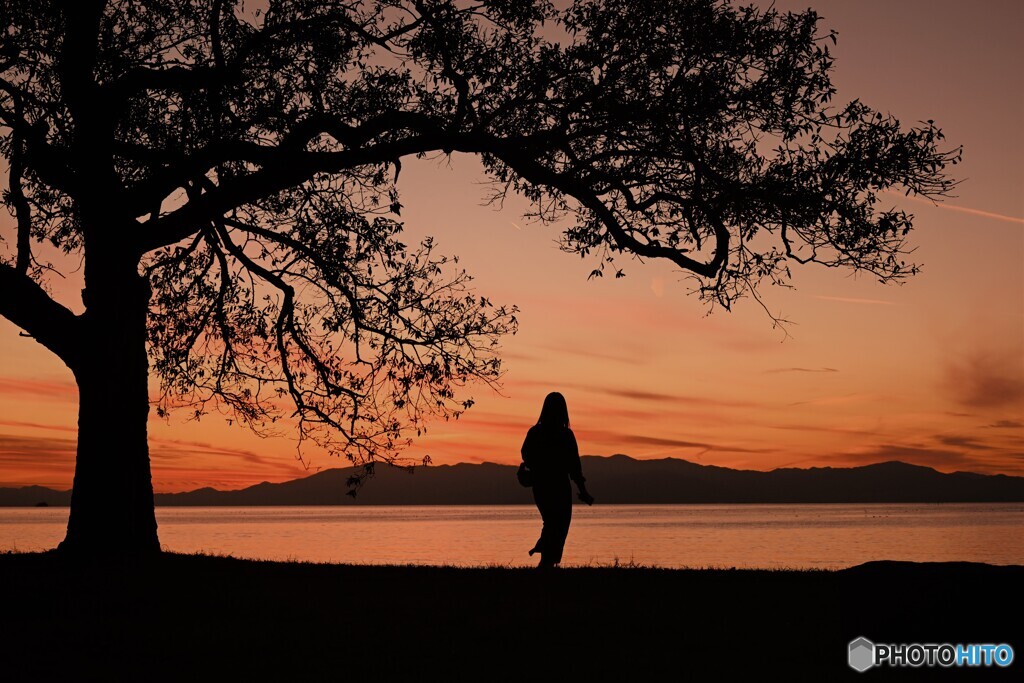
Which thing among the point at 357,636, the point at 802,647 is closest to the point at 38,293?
the point at 357,636

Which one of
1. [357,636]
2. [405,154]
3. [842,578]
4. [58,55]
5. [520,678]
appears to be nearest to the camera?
[520,678]

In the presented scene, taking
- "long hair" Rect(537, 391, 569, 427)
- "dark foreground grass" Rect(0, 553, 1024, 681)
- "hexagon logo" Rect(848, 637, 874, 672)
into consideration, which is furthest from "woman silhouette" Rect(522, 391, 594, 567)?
"hexagon logo" Rect(848, 637, 874, 672)

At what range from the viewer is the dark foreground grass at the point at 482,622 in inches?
357

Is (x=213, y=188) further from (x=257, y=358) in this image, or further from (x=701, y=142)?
(x=701, y=142)

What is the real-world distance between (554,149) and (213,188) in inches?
240

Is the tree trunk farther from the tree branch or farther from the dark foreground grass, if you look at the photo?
the dark foreground grass

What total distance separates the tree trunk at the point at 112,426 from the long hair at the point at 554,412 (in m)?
7.21

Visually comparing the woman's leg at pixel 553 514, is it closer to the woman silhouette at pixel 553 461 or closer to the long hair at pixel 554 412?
the woman silhouette at pixel 553 461

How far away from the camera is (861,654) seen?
30.7 feet

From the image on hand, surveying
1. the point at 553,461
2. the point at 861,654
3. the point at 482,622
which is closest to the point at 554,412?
the point at 553,461

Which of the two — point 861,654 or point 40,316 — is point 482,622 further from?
point 40,316

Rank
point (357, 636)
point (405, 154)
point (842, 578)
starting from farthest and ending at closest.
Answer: point (405, 154)
point (357, 636)
point (842, 578)

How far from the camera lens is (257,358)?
2122cm

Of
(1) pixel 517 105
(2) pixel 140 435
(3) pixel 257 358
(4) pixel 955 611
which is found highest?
(1) pixel 517 105
